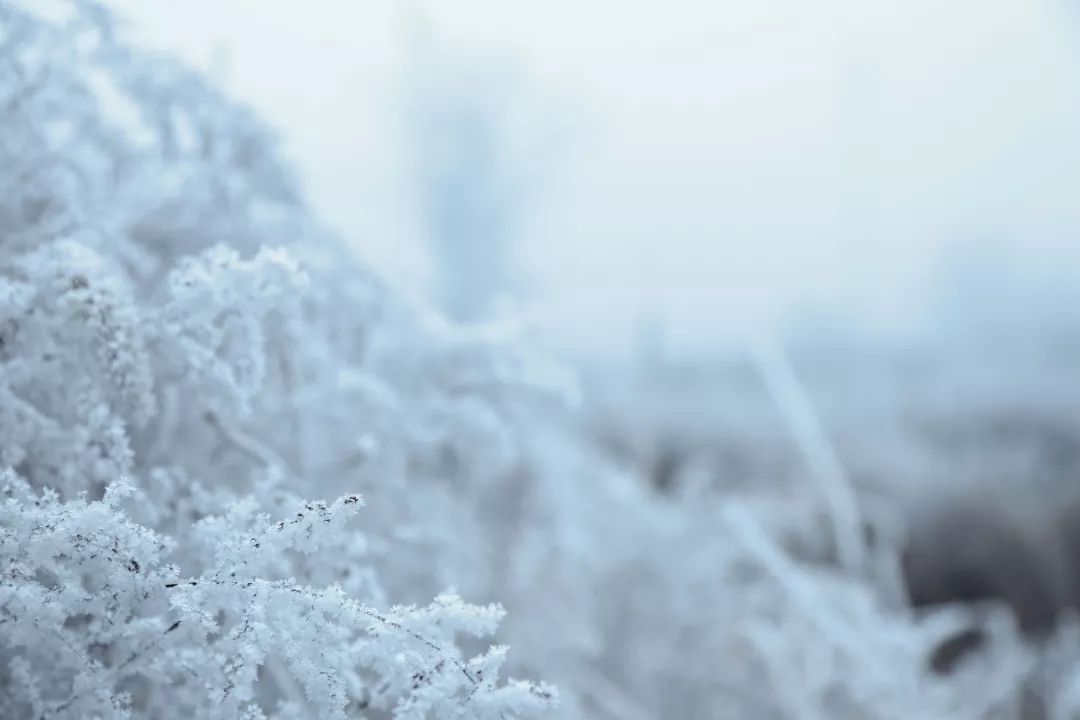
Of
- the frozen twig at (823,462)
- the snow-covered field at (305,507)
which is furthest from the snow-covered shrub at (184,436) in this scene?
the frozen twig at (823,462)

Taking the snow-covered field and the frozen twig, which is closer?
the snow-covered field

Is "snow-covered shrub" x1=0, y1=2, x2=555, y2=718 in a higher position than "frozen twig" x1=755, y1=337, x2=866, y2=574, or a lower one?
lower

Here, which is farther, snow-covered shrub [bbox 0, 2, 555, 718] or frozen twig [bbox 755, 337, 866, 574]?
frozen twig [bbox 755, 337, 866, 574]

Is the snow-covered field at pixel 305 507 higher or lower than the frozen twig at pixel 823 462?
lower

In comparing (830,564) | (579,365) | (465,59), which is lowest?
(830,564)

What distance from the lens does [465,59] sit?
3.55ft

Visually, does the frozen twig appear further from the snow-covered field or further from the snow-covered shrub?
the snow-covered shrub

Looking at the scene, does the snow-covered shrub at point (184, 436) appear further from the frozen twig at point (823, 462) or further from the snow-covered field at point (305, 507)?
the frozen twig at point (823, 462)

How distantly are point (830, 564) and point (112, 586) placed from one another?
890mm

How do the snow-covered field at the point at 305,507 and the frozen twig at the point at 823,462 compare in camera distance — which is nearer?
the snow-covered field at the point at 305,507

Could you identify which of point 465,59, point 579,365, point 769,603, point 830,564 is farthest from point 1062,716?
point 465,59

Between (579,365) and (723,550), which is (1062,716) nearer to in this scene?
(723,550)

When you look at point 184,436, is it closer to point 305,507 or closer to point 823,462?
point 305,507

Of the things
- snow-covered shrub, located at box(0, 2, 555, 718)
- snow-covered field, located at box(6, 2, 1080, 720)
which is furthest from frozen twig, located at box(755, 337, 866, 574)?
snow-covered shrub, located at box(0, 2, 555, 718)
